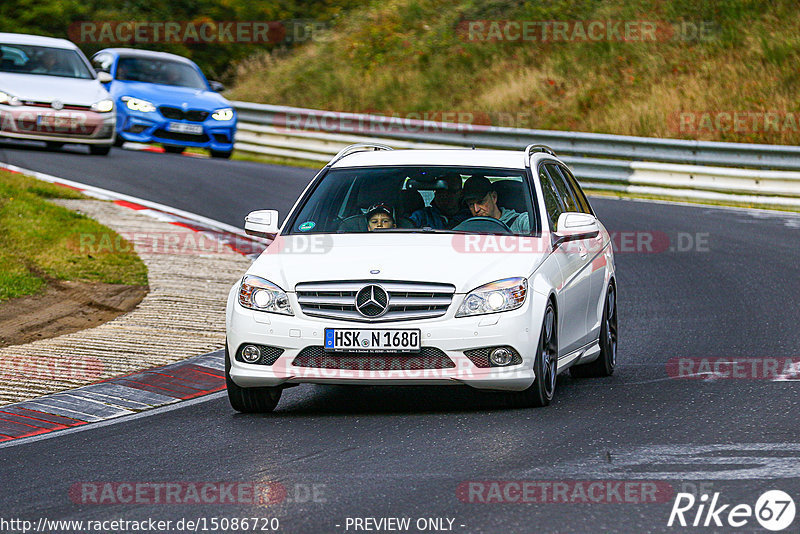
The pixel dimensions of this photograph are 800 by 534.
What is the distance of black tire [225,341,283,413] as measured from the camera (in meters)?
8.61

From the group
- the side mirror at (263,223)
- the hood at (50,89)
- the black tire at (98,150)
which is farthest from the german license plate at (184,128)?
the side mirror at (263,223)

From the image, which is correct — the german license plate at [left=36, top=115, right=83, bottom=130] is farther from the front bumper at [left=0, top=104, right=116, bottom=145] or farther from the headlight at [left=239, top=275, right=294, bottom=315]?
the headlight at [left=239, top=275, right=294, bottom=315]

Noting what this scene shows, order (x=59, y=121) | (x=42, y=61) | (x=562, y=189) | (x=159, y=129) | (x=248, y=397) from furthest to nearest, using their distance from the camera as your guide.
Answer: (x=159, y=129) < (x=42, y=61) < (x=59, y=121) < (x=562, y=189) < (x=248, y=397)

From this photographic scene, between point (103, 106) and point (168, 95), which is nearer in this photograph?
point (103, 106)

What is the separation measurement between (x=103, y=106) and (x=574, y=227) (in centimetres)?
1508

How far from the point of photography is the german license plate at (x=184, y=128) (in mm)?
25141

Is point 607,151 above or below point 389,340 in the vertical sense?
below

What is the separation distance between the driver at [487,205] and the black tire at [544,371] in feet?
2.54

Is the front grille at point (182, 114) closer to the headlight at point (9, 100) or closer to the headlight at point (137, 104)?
the headlight at point (137, 104)

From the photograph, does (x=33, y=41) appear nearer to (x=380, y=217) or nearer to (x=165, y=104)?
(x=165, y=104)

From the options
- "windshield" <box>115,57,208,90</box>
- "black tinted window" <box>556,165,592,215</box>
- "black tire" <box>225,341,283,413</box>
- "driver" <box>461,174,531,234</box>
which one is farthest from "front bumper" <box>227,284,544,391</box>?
"windshield" <box>115,57,208,90</box>

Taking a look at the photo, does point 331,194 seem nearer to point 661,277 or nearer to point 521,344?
point 521,344

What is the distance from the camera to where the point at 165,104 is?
2502 centimetres

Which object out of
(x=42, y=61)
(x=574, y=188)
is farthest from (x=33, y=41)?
(x=574, y=188)
